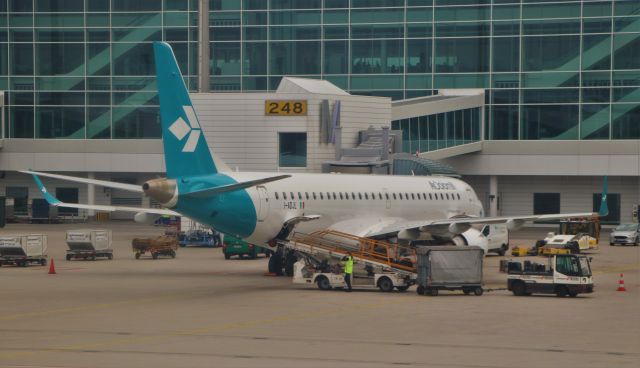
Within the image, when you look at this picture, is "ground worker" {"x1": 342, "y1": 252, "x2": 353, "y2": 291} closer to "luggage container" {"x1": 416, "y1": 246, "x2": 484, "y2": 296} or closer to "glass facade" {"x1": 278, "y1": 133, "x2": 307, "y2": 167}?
"luggage container" {"x1": 416, "y1": 246, "x2": 484, "y2": 296}

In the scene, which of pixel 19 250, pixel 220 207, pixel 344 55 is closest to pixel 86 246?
pixel 19 250

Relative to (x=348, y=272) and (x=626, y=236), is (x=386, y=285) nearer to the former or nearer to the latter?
(x=348, y=272)

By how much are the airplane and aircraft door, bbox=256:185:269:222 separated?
0.14 feet

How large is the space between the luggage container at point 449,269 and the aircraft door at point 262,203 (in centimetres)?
743

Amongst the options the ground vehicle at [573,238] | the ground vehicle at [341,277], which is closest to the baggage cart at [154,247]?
the ground vehicle at [341,277]

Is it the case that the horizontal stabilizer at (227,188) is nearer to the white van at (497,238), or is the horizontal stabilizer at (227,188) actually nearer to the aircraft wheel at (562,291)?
the aircraft wheel at (562,291)

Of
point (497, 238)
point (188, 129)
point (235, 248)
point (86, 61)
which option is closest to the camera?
point (188, 129)

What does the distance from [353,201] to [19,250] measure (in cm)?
1735

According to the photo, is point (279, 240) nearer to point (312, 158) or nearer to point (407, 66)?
point (312, 158)

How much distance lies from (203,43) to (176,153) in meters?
40.4

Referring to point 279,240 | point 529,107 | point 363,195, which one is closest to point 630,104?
point 529,107

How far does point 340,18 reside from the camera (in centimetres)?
10738

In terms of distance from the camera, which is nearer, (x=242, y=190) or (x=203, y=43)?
(x=242, y=190)

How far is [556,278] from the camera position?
46000mm
